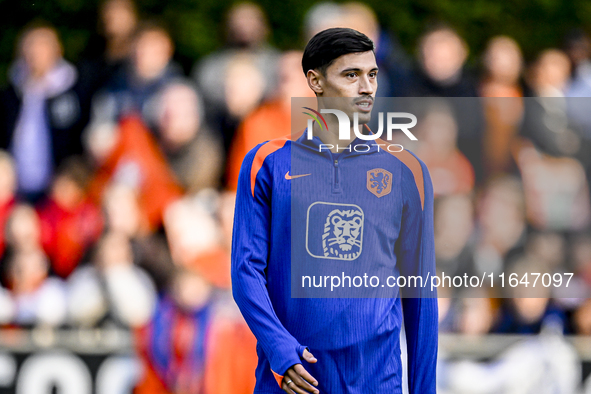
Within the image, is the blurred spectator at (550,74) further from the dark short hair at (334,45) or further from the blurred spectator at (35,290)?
the blurred spectator at (35,290)

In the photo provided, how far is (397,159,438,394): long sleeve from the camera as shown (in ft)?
7.97

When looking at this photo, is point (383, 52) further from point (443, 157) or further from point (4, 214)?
point (4, 214)

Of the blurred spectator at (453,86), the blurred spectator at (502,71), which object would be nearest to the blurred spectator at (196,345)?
the blurred spectator at (453,86)

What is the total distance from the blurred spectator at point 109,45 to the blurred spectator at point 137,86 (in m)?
0.07

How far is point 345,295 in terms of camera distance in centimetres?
231

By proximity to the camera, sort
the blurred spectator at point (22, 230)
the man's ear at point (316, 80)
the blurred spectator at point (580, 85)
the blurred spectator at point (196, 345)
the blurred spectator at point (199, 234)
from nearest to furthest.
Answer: the man's ear at point (316, 80) < the blurred spectator at point (196, 345) < the blurred spectator at point (580, 85) < the blurred spectator at point (199, 234) < the blurred spectator at point (22, 230)

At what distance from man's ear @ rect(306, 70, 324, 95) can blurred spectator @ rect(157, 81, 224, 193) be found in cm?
284


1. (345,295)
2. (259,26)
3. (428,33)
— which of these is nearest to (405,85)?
(428,33)

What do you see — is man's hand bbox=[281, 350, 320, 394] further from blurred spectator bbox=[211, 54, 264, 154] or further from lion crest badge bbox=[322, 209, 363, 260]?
blurred spectator bbox=[211, 54, 264, 154]

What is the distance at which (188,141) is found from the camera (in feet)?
17.3

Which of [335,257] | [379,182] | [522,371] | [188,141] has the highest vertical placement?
[188,141]

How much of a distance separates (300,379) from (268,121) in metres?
3.17

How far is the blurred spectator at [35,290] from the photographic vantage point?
5223mm

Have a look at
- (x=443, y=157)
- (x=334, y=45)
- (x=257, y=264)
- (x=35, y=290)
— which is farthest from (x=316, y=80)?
(x=35, y=290)
